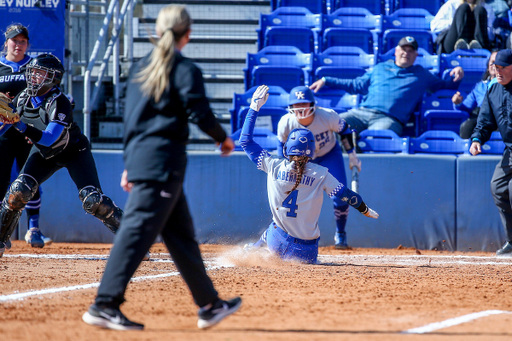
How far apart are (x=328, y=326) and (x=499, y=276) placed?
113 inches

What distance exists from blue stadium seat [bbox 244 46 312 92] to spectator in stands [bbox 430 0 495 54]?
237cm

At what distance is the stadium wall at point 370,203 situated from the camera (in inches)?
313

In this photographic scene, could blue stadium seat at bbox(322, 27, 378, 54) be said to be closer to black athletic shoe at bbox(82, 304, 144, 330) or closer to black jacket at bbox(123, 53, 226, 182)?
black jacket at bbox(123, 53, 226, 182)

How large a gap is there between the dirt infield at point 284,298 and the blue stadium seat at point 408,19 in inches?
223

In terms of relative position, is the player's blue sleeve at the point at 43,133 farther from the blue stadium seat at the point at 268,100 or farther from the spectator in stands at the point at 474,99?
the spectator in stands at the point at 474,99

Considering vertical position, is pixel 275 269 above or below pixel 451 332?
below

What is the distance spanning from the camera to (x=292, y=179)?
19.2ft

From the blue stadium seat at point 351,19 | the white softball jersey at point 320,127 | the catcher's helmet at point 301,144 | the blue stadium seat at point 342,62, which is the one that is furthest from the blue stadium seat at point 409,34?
the catcher's helmet at point 301,144

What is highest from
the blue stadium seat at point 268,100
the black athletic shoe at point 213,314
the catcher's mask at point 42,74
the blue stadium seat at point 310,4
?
the blue stadium seat at point 310,4

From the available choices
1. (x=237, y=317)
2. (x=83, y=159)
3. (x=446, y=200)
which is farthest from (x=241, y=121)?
(x=237, y=317)

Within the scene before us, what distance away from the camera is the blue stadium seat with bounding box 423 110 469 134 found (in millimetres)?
9352

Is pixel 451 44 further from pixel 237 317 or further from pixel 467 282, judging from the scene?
pixel 237 317

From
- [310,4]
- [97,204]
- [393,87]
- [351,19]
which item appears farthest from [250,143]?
[310,4]

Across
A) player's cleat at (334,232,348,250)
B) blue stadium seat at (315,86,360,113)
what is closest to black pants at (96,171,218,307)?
player's cleat at (334,232,348,250)
